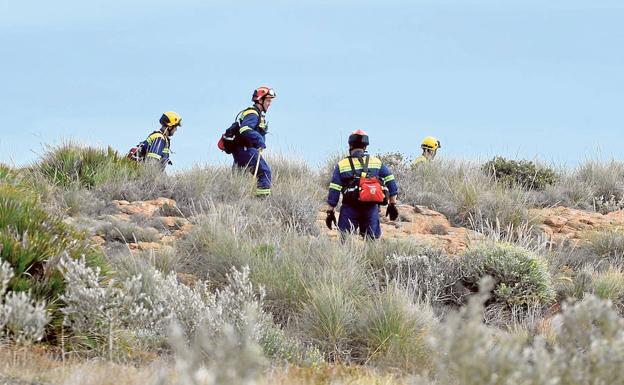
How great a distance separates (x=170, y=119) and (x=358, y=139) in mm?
7378

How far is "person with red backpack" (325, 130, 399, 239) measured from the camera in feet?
39.0

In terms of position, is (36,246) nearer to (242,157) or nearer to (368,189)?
(368,189)

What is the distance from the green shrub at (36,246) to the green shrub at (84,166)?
8099 millimetres

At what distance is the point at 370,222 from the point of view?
12539mm

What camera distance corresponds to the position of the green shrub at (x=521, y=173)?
1936 centimetres

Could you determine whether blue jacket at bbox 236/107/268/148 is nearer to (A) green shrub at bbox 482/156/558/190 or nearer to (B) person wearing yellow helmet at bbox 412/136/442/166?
(A) green shrub at bbox 482/156/558/190

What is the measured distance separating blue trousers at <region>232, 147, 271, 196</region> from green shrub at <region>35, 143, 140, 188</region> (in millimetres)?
1915

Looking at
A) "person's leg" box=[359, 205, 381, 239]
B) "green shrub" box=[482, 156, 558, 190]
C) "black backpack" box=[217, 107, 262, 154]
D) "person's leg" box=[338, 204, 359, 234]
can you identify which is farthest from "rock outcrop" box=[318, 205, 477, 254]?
"green shrub" box=[482, 156, 558, 190]

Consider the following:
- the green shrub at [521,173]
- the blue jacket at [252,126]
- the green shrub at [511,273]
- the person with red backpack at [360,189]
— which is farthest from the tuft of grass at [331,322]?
the green shrub at [521,173]

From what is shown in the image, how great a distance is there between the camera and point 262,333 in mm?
7523

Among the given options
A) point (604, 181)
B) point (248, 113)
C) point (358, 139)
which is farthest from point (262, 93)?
point (604, 181)

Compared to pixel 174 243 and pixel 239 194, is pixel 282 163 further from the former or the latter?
pixel 174 243

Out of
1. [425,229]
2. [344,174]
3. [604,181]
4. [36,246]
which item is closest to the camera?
[36,246]

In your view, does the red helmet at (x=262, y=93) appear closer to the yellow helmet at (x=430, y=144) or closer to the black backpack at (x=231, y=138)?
the black backpack at (x=231, y=138)
